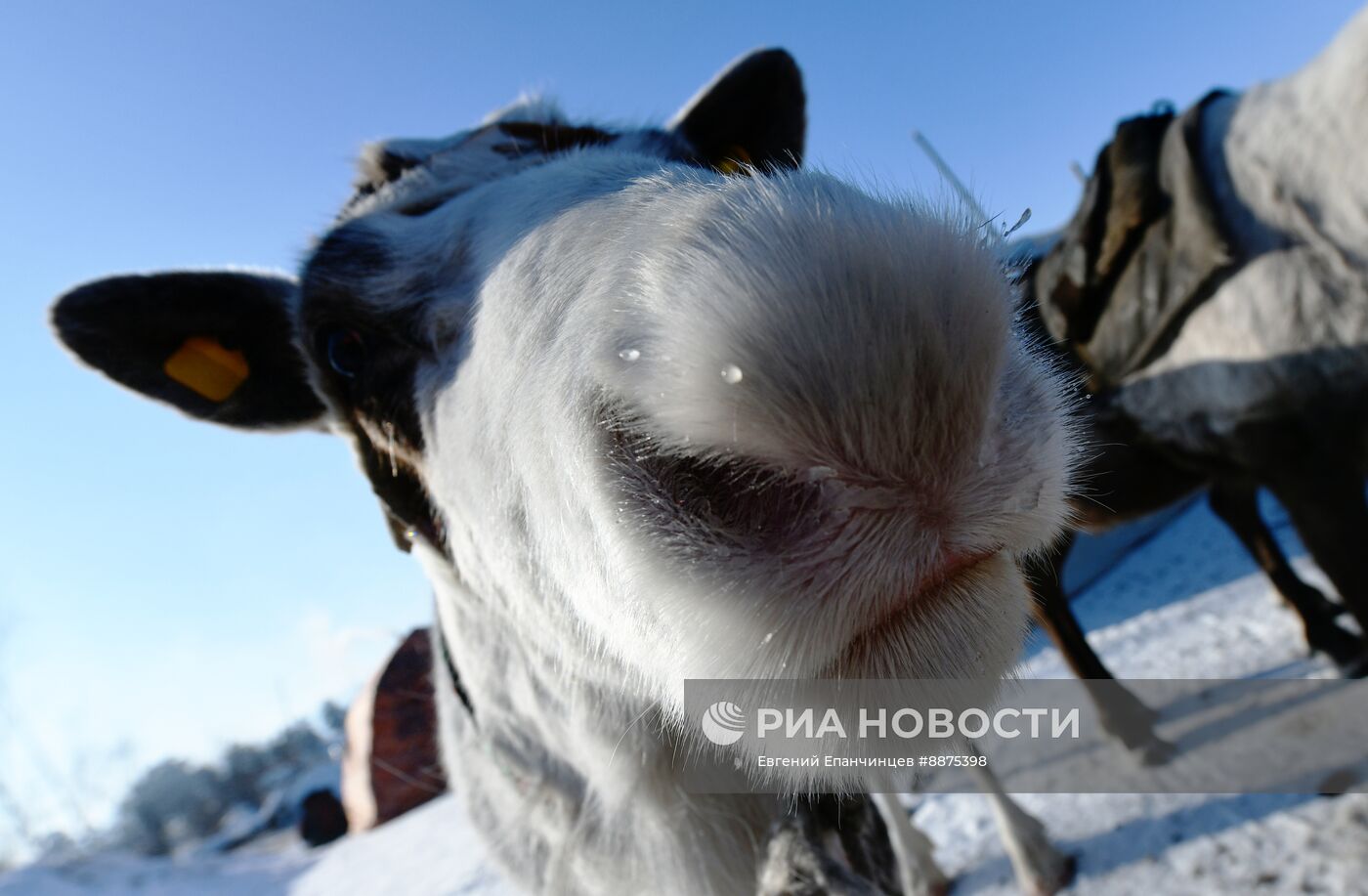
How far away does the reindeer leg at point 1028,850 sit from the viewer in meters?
3.63

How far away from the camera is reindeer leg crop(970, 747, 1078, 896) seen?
3.63m

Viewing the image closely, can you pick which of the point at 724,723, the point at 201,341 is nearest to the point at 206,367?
the point at 201,341

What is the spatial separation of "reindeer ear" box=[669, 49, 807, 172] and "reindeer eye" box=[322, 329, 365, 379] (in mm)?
1335

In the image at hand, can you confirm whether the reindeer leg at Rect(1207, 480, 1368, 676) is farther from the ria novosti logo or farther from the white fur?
the white fur

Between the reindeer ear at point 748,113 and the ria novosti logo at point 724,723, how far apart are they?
6.16ft

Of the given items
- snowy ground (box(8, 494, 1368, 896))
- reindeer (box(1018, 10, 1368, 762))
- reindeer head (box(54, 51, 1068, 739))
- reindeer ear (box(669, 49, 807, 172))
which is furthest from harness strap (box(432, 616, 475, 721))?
reindeer (box(1018, 10, 1368, 762))

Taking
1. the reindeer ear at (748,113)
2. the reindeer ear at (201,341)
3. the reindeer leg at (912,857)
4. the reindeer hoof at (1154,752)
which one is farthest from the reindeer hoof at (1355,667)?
the reindeer ear at (201,341)

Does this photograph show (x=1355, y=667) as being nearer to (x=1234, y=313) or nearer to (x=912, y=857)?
(x=1234, y=313)

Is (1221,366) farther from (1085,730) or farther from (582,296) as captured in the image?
(582,296)

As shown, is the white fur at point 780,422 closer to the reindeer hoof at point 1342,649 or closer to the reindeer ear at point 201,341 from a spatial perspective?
the reindeer ear at point 201,341

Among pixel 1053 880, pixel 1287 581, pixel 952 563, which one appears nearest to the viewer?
pixel 952 563

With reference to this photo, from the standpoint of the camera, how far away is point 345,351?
5.53 ft

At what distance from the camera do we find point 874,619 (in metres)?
0.72

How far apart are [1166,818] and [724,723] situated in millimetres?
4006
